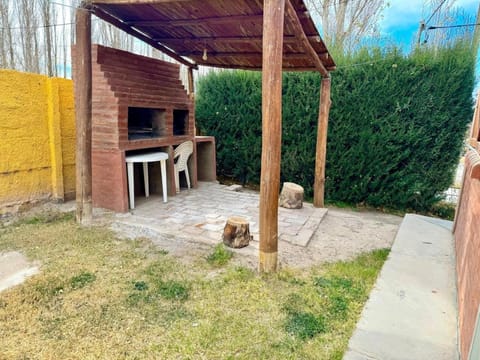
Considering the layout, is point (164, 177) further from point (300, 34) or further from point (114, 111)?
point (300, 34)

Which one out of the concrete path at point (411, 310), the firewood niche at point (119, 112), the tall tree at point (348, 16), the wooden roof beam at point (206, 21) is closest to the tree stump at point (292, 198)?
the concrete path at point (411, 310)

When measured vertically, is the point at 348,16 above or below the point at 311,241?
above

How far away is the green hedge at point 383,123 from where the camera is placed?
16.2ft

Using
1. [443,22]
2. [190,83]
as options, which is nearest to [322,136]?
[190,83]

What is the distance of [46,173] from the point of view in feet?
15.0

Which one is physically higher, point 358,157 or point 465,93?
point 465,93

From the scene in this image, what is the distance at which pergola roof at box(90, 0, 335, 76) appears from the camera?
3.34 metres

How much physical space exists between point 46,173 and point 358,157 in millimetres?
5112

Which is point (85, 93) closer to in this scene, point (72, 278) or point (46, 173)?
point (46, 173)

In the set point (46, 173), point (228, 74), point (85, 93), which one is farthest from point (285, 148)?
point (46, 173)

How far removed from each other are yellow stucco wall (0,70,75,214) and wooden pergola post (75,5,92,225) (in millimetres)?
980

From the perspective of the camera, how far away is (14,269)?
2766 mm

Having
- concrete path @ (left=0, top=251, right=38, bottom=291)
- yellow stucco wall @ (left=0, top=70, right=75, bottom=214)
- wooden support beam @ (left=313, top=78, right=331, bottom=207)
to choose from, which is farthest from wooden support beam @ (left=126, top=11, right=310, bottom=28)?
concrete path @ (left=0, top=251, right=38, bottom=291)

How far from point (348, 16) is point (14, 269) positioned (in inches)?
385
